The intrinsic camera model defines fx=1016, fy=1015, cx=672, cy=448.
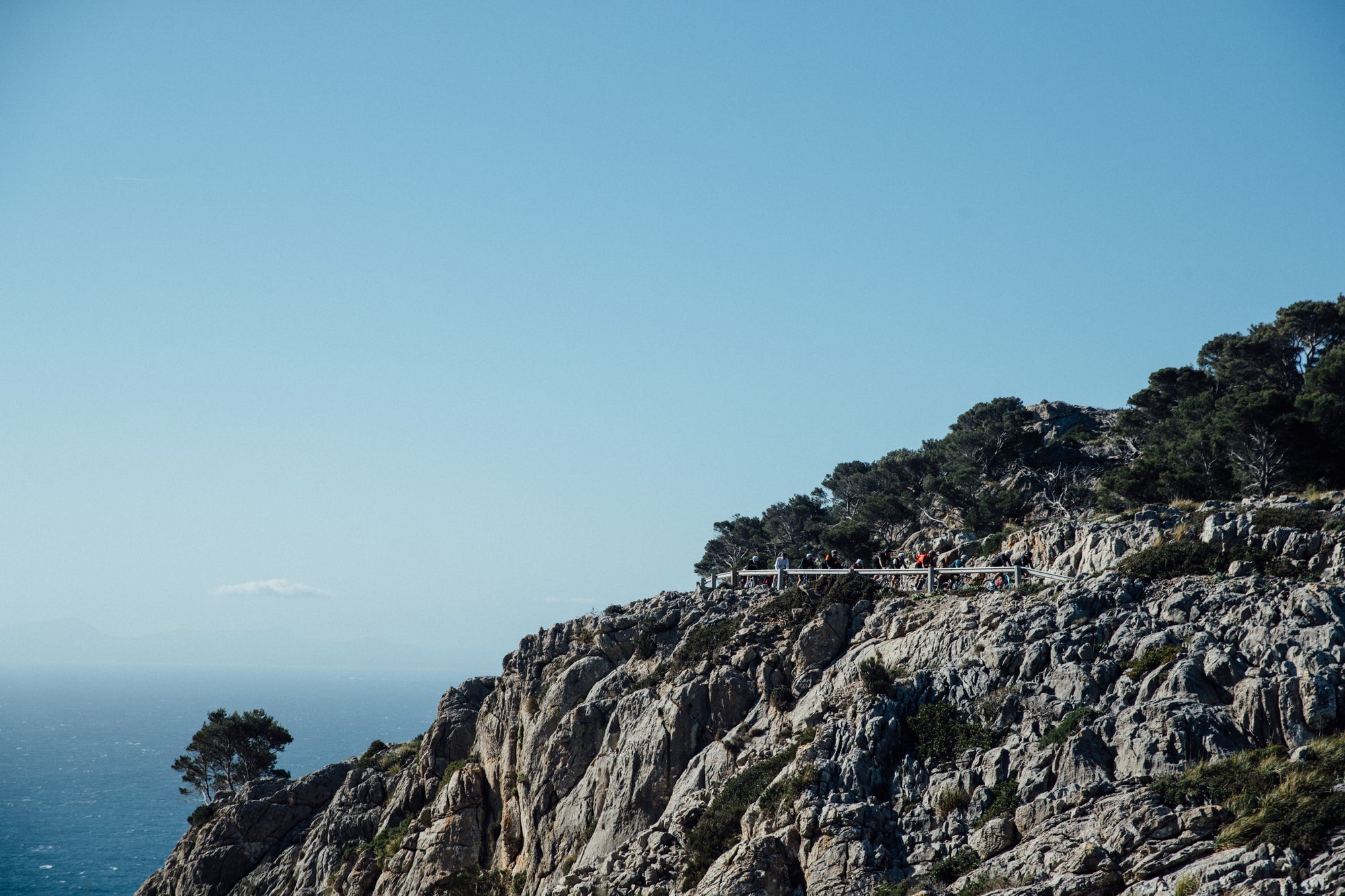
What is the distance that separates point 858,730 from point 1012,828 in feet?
20.1

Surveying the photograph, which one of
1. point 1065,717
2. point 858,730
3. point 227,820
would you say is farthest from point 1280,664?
point 227,820

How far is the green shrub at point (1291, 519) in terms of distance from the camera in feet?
99.3

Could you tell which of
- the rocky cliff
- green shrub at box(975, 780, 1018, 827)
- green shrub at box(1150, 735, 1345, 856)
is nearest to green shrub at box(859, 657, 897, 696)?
the rocky cliff

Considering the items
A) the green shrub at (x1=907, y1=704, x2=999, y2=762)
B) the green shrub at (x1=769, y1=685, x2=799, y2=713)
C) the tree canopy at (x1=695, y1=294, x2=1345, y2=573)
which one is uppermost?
the tree canopy at (x1=695, y1=294, x2=1345, y2=573)

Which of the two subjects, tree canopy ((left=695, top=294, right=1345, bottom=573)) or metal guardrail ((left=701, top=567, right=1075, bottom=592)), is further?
tree canopy ((left=695, top=294, right=1345, bottom=573))

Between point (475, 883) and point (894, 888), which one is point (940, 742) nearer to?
point (894, 888)

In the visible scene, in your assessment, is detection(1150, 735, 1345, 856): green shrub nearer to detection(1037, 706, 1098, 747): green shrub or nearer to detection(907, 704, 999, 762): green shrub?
detection(1037, 706, 1098, 747): green shrub

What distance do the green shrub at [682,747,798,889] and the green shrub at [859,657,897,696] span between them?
3.00 metres

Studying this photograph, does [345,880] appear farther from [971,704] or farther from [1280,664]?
[1280,664]

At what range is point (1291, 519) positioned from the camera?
30.9 meters

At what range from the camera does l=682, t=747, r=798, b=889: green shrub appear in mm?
28922

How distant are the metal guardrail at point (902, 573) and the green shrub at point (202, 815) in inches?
1225

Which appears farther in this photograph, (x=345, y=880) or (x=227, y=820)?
(x=227, y=820)

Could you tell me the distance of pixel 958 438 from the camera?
75.1 m
